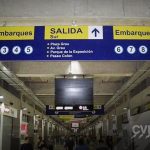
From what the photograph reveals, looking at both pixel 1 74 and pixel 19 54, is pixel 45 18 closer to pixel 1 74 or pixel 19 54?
pixel 19 54

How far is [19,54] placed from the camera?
6457mm

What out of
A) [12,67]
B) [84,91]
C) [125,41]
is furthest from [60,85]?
[125,41]

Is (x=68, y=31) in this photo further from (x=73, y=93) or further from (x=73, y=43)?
(x=73, y=93)

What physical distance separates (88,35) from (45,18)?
102 centimetres

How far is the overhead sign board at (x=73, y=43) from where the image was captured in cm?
639

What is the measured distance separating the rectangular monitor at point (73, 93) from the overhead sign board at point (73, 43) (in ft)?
13.5

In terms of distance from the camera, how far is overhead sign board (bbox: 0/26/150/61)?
6.39m

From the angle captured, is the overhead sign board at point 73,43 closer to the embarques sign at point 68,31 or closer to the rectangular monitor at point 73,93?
the embarques sign at point 68,31

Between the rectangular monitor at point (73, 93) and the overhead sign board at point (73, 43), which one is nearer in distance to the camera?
the overhead sign board at point (73, 43)

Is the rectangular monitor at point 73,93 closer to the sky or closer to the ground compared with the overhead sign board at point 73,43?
closer to the ground

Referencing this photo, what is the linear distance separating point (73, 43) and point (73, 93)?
14.0ft

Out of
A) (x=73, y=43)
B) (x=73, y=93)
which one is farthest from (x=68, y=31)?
(x=73, y=93)

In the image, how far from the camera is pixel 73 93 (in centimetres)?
1047

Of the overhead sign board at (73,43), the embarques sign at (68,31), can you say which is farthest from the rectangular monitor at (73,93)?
the embarques sign at (68,31)
